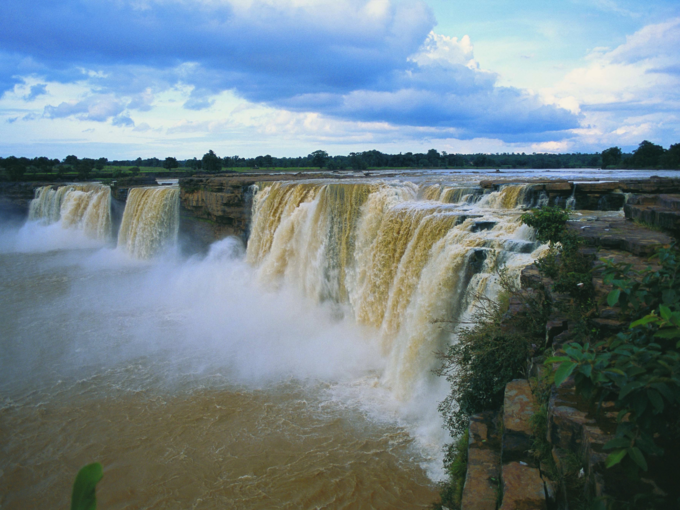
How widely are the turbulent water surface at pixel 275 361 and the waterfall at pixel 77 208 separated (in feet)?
32.6

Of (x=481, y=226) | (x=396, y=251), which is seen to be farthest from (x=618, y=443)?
(x=396, y=251)

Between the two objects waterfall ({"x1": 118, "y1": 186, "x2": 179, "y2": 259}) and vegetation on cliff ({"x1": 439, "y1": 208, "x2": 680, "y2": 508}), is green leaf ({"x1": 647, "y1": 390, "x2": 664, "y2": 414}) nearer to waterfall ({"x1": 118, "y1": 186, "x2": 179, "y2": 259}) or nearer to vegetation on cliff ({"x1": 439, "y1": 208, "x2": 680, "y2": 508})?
vegetation on cliff ({"x1": 439, "y1": 208, "x2": 680, "y2": 508})

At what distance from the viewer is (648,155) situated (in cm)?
3297

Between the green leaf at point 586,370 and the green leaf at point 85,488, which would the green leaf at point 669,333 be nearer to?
the green leaf at point 586,370

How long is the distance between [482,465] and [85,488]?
4564 millimetres

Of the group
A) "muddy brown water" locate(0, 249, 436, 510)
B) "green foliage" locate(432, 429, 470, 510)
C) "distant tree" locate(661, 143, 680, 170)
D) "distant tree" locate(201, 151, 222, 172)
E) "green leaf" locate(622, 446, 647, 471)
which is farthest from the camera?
"distant tree" locate(201, 151, 222, 172)

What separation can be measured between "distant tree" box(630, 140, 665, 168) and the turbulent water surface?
1074 inches

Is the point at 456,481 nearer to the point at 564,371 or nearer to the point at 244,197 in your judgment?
the point at 564,371

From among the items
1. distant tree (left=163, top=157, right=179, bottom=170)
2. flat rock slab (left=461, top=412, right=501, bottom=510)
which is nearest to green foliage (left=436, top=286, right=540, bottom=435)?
flat rock slab (left=461, top=412, right=501, bottom=510)

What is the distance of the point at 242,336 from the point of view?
1366cm

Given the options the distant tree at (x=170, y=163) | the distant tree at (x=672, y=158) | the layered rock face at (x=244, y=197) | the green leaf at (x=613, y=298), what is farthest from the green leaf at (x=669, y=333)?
the distant tree at (x=170, y=163)

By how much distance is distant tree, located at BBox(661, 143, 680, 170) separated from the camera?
3075 centimetres

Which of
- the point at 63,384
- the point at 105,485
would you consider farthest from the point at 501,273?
the point at 63,384

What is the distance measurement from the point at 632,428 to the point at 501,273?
4.92 meters
